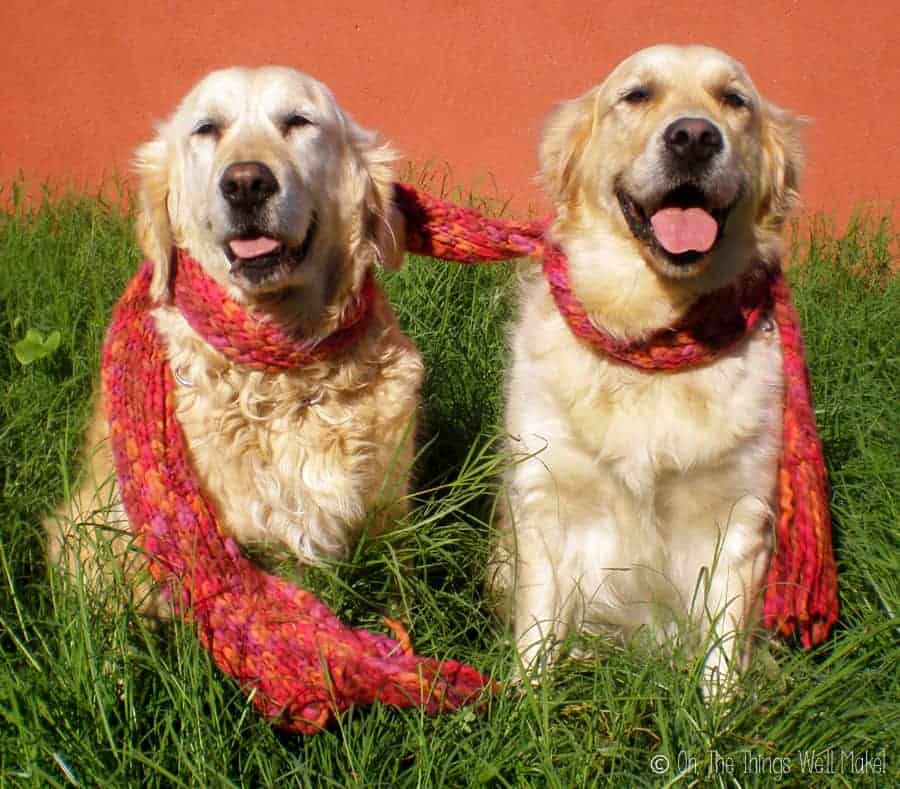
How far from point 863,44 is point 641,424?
308 centimetres

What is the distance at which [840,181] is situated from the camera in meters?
4.59

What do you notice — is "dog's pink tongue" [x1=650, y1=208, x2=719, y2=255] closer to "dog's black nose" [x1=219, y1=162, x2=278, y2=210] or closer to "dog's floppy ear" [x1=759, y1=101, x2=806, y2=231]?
"dog's floppy ear" [x1=759, y1=101, x2=806, y2=231]

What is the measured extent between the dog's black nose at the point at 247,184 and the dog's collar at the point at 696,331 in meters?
0.80

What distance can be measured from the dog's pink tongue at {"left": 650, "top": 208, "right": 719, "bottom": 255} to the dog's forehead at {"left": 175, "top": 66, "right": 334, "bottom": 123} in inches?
34.9

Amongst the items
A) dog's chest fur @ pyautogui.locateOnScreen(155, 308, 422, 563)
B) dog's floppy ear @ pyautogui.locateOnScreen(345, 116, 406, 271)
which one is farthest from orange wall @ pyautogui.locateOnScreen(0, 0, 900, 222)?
dog's chest fur @ pyautogui.locateOnScreen(155, 308, 422, 563)

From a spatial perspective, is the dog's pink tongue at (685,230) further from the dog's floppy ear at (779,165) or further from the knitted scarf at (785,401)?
the dog's floppy ear at (779,165)

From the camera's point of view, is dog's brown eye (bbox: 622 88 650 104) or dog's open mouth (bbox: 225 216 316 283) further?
dog's brown eye (bbox: 622 88 650 104)

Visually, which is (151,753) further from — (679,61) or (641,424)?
(679,61)

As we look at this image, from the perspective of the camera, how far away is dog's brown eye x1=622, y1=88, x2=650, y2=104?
242 centimetres

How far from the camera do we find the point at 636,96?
244cm

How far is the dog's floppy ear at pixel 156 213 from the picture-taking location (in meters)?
2.40

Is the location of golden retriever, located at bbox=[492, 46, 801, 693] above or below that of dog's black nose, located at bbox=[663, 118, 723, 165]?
below

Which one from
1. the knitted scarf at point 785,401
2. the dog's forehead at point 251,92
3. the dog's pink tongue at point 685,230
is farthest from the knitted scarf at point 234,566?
the dog's pink tongue at point 685,230

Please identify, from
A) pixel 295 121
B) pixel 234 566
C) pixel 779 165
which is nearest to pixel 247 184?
pixel 295 121
